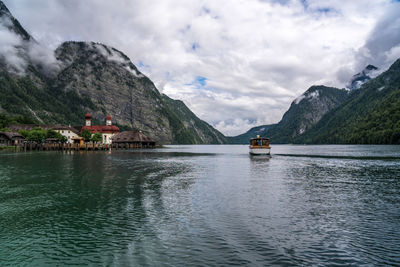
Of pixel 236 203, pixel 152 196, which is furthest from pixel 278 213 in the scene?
pixel 152 196

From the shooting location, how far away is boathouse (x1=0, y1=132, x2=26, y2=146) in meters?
127

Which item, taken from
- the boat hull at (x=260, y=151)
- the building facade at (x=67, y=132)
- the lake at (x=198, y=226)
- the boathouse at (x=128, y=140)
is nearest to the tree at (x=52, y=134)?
the building facade at (x=67, y=132)

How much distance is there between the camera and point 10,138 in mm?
128250

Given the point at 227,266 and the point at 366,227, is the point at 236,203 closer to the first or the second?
the point at 366,227

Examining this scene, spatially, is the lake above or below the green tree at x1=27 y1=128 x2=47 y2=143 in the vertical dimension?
below

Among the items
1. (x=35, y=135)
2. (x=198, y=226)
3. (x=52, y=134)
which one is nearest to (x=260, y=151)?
(x=198, y=226)

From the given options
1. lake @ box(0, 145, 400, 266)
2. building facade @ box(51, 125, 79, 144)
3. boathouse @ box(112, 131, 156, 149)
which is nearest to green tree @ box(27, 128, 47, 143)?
building facade @ box(51, 125, 79, 144)

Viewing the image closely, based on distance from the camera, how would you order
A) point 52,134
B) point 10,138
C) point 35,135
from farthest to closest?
1. point 52,134
2. point 35,135
3. point 10,138

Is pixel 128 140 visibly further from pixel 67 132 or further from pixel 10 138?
pixel 10 138

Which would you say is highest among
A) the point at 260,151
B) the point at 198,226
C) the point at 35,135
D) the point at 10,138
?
the point at 35,135

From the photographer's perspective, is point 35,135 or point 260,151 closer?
point 260,151

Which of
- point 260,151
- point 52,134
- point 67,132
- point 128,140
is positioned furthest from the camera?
point 128,140

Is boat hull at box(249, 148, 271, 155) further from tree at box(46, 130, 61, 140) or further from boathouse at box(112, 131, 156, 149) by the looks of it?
tree at box(46, 130, 61, 140)

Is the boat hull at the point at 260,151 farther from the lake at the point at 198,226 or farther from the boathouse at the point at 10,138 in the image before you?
the boathouse at the point at 10,138
